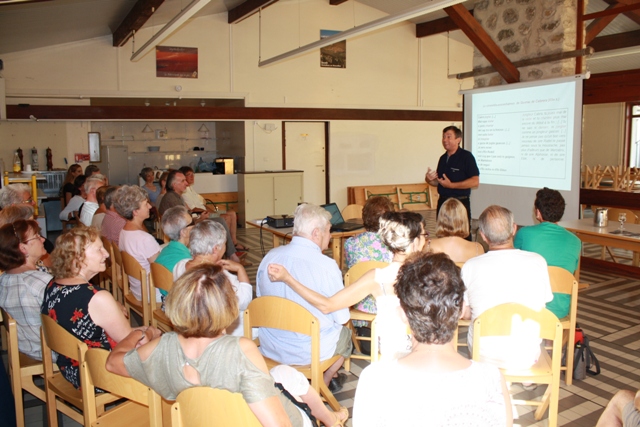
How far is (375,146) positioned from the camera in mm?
13977

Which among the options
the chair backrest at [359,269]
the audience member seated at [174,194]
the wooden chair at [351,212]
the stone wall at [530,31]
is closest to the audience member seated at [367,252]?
the chair backrest at [359,269]

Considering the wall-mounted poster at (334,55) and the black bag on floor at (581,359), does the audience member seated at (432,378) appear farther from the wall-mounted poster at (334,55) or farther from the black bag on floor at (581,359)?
the wall-mounted poster at (334,55)

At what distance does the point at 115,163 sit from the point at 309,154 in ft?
14.6

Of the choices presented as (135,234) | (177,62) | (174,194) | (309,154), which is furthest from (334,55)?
(135,234)

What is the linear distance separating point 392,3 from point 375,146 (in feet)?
11.2

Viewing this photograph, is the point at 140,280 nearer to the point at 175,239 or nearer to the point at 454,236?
the point at 175,239

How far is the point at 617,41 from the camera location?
34.4 feet

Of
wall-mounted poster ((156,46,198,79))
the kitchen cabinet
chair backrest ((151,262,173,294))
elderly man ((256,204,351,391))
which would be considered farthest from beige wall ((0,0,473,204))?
elderly man ((256,204,351,391))

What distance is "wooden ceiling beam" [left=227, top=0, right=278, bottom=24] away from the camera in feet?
34.5

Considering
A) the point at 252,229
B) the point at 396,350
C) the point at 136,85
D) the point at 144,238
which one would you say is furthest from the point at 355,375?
the point at 136,85

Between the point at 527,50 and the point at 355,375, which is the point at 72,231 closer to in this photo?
the point at 355,375

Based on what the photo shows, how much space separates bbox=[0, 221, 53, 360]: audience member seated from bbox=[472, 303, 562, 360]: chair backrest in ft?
7.95

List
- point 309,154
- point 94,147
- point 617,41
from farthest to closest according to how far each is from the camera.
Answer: point 309,154 → point 94,147 → point 617,41

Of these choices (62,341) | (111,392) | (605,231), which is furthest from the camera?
(605,231)
